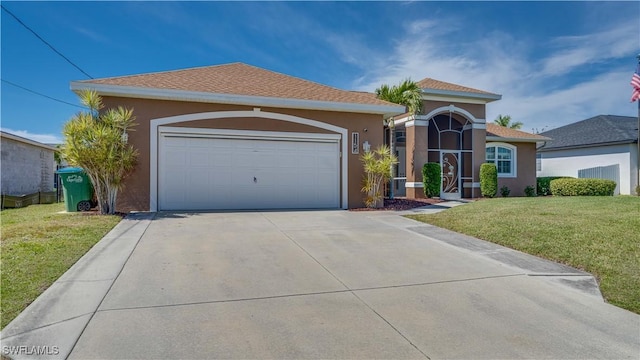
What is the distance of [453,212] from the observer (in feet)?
34.8

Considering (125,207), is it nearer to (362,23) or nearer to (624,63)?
(362,23)

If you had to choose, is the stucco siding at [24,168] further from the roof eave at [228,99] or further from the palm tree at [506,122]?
the palm tree at [506,122]

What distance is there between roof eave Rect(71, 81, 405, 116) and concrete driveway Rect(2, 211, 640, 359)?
5.27 metres

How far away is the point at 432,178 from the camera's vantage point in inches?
638

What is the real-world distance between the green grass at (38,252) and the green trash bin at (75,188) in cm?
131

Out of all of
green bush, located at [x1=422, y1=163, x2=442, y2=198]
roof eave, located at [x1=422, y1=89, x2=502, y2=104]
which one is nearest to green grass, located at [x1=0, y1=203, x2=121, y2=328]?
green bush, located at [x1=422, y1=163, x2=442, y2=198]

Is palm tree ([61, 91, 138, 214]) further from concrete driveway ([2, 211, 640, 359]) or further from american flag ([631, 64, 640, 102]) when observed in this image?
american flag ([631, 64, 640, 102])

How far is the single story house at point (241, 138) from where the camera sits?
10688mm

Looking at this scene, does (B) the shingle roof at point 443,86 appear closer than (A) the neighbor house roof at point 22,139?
No

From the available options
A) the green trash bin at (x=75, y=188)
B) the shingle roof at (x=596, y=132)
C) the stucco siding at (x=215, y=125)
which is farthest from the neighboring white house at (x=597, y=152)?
the green trash bin at (x=75, y=188)

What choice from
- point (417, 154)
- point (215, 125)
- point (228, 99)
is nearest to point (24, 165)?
point (215, 125)

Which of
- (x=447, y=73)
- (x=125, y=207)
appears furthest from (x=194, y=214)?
(x=447, y=73)

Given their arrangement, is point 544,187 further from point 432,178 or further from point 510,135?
point 432,178

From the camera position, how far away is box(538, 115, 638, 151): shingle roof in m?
21.2
